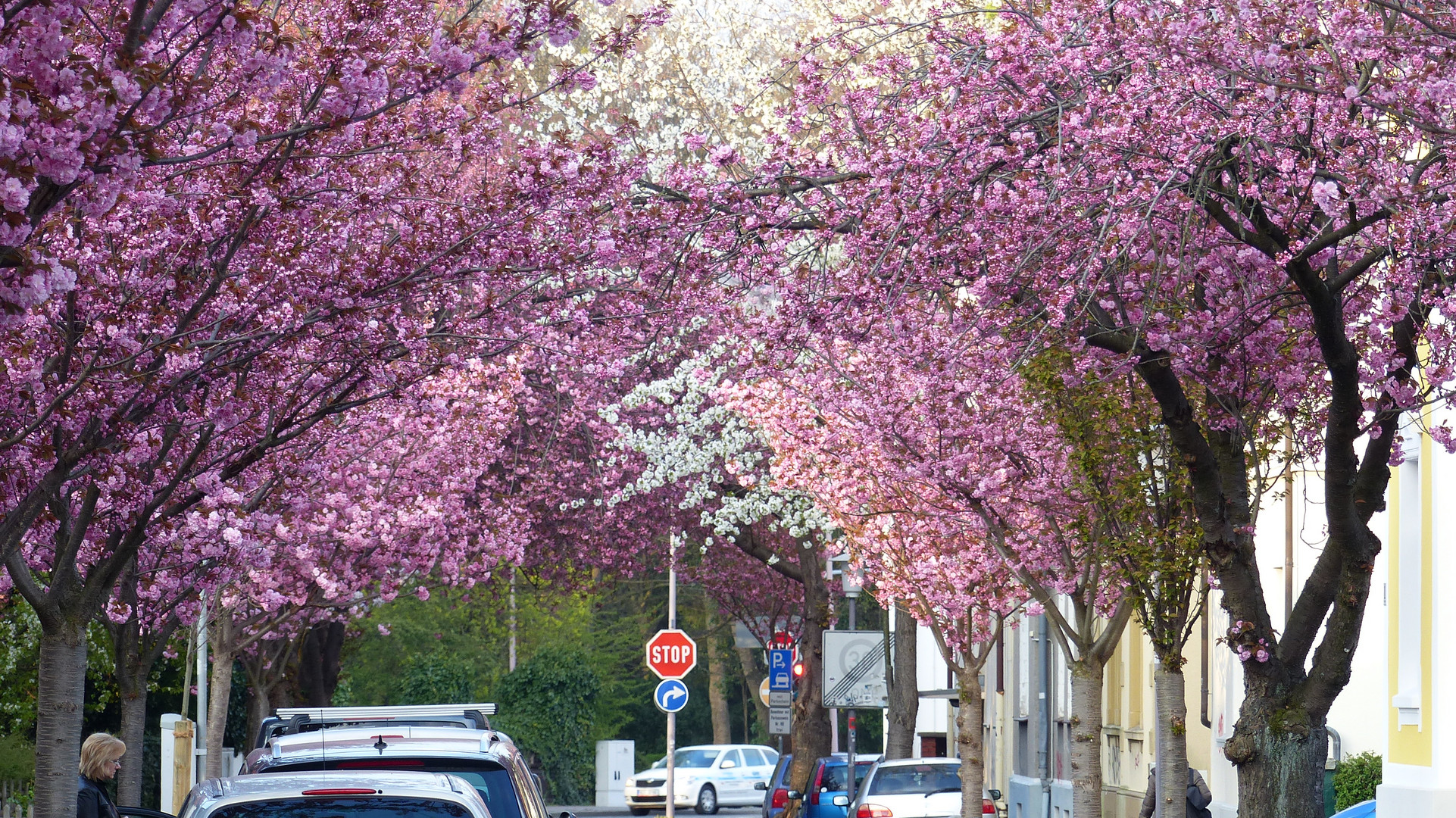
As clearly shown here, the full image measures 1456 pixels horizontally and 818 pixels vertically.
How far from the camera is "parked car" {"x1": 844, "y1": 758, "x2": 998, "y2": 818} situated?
24.6m

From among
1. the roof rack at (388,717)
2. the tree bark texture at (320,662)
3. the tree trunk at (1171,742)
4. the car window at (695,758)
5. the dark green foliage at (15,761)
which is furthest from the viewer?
the car window at (695,758)

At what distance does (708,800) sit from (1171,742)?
3702 centimetres

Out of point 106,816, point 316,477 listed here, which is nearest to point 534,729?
point 316,477

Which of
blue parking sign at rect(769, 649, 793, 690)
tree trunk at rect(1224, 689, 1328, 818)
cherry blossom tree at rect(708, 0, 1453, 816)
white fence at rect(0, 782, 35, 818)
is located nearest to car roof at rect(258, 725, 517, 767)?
cherry blossom tree at rect(708, 0, 1453, 816)

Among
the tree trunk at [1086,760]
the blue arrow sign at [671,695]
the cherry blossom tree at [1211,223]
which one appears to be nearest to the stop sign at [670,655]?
the blue arrow sign at [671,695]

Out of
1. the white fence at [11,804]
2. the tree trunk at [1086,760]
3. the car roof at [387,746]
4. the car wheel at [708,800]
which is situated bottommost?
the car wheel at [708,800]

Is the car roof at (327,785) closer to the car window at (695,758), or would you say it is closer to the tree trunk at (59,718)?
the tree trunk at (59,718)

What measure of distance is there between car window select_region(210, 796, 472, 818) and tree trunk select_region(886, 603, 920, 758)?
76.6ft

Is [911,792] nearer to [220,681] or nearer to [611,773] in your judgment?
[220,681]

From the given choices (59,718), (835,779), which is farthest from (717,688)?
(59,718)

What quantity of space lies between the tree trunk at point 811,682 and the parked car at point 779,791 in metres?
0.27

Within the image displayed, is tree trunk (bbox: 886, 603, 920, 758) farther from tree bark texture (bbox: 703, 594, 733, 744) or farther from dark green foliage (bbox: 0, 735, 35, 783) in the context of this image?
tree bark texture (bbox: 703, 594, 733, 744)

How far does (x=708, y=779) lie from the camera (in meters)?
52.4

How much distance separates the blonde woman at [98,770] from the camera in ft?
39.2
